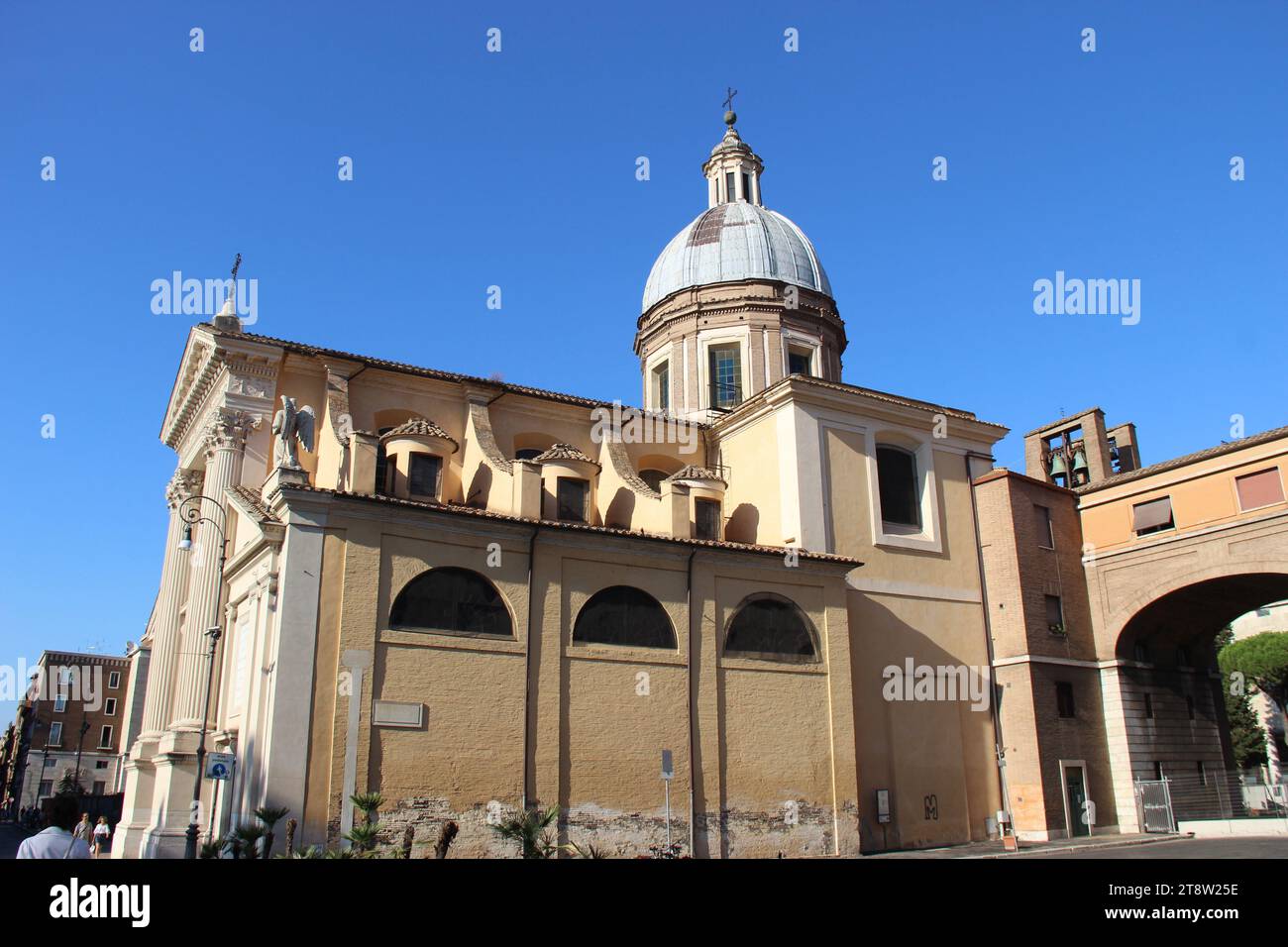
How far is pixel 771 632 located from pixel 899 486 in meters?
8.02

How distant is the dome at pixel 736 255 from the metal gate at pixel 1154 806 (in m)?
19.8

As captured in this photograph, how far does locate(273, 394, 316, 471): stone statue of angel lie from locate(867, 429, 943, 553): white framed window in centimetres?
1484

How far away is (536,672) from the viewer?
20047 millimetres

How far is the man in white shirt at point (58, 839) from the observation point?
5.48 meters

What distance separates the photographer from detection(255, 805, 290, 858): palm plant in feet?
53.6

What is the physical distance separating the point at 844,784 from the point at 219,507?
15807mm

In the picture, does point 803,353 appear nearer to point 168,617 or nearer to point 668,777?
point 668,777

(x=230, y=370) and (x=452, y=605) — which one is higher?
(x=230, y=370)

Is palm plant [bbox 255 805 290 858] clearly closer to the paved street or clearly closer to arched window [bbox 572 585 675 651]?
arched window [bbox 572 585 675 651]

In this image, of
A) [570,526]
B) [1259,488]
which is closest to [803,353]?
[1259,488]

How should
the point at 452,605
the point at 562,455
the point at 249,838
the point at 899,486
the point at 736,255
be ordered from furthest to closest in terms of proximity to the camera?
the point at 736,255 → the point at 899,486 → the point at 562,455 → the point at 452,605 → the point at 249,838

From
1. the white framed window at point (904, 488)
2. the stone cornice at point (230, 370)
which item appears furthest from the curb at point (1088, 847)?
the stone cornice at point (230, 370)

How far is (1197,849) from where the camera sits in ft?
71.5
